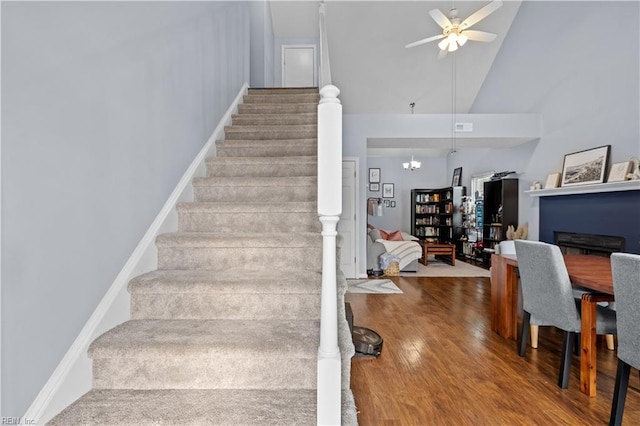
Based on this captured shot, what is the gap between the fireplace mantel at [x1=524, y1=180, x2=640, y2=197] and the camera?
3444mm

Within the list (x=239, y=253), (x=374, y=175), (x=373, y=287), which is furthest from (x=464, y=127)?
(x=239, y=253)

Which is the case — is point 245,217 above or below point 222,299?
above

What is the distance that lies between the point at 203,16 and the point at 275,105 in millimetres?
1161

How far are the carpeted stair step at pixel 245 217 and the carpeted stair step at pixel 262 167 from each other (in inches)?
18.8

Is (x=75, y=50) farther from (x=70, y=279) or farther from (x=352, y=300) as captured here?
(x=352, y=300)

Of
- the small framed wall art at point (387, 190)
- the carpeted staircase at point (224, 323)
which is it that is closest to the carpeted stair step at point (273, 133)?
the carpeted staircase at point (224, 323)

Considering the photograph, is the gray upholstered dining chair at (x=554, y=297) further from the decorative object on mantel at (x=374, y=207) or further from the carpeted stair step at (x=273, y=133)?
the decorative object on mantel at (x=374, y=207)

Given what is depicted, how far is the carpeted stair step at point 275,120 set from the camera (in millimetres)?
3195

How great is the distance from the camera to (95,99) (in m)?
1.38

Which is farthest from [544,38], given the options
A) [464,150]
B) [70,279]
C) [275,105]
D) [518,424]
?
[70,279]

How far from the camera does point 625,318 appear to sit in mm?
1602

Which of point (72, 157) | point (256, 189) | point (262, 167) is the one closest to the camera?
point (72, 157)

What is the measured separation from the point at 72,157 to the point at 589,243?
17.0 feet

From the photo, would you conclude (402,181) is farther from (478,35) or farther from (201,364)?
(201,364)
